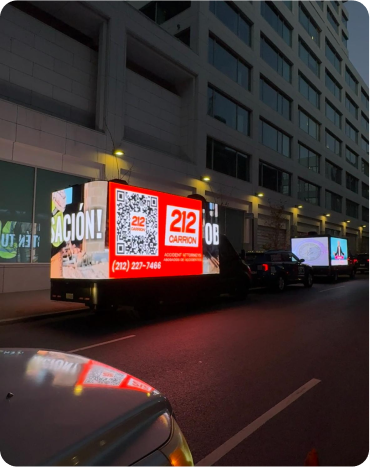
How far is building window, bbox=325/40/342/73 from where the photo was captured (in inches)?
1671

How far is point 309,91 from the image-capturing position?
37.9 m

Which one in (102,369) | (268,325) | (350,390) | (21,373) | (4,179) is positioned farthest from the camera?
(4,179)

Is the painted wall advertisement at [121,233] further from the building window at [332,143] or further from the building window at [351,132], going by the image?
the building window at [351,132]

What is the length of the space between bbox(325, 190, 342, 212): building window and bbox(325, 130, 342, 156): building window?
17.0 ft

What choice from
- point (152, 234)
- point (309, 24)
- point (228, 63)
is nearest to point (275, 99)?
point (228, 63)

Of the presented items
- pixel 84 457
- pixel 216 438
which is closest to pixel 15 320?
pixel 216 438

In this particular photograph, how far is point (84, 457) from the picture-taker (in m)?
1.38

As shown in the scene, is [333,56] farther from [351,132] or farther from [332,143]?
[351,132]

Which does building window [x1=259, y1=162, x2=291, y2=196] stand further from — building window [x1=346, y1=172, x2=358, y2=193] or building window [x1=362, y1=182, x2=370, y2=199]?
building window [x1=362, y1=182, x2=370, y2=199]

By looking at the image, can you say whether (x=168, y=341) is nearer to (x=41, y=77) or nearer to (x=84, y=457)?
(x=84, y=457)

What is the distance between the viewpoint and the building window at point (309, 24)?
118 feet

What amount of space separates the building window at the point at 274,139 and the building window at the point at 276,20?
8.44m

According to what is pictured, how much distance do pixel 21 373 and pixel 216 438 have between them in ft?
6.71

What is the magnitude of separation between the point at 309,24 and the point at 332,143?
517 inches
